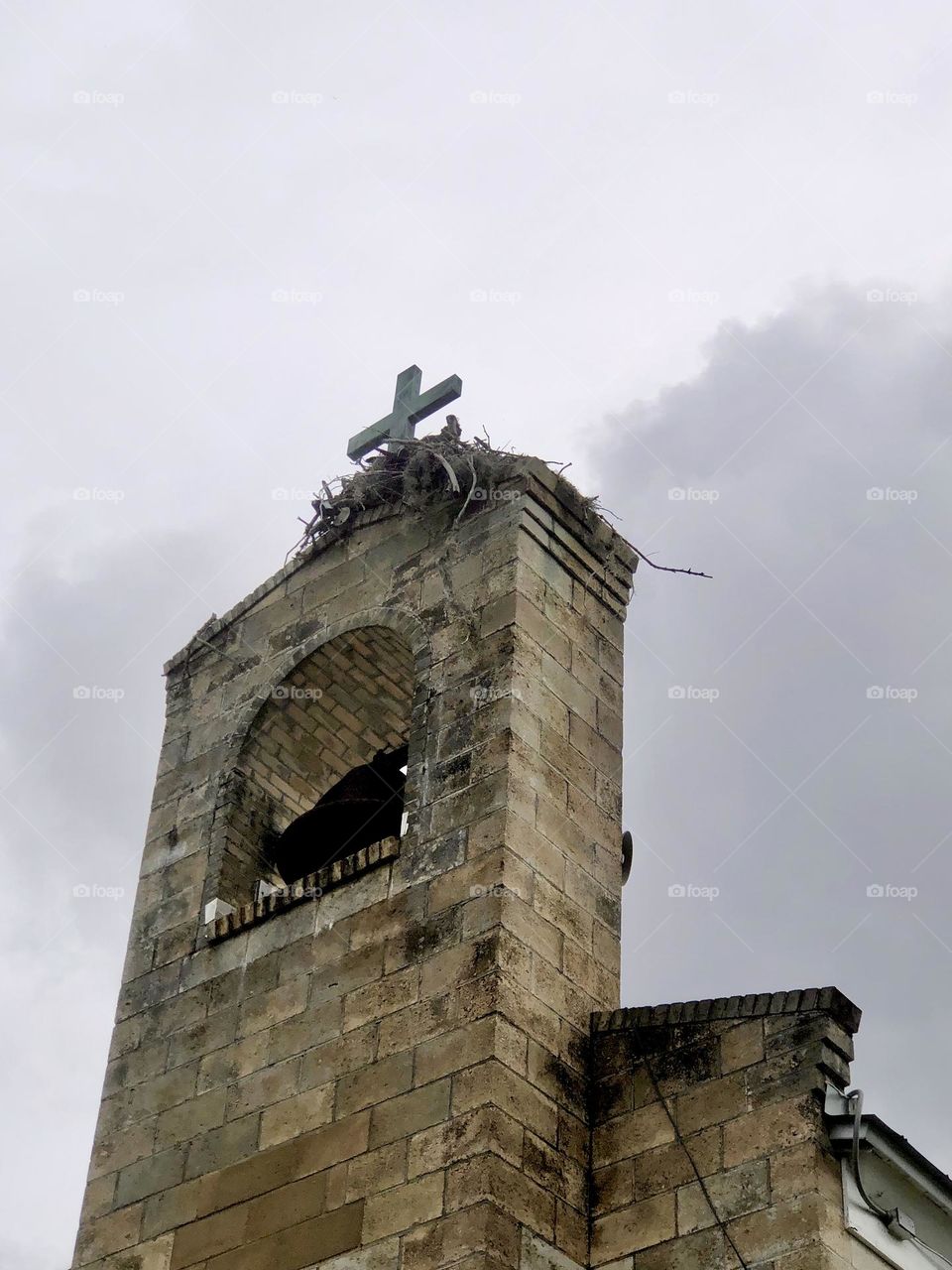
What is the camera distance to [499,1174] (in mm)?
8812

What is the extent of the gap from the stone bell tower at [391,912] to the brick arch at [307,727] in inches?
0.7

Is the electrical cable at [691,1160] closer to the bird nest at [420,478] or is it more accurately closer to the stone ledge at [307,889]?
the stone ledge at [307,889]

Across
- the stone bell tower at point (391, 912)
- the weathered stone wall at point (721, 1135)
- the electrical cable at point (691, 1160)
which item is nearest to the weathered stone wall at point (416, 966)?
the stone bell tower at point (391, 912)

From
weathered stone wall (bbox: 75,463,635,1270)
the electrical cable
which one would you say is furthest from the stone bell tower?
the electrical cable

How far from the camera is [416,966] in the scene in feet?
31.8

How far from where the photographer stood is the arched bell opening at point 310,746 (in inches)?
444

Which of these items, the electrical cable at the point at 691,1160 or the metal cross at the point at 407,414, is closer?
the electrical cable at the point at 691,1160

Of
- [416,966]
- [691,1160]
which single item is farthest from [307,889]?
[691,1160]

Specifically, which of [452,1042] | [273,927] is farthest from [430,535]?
[452,1042]

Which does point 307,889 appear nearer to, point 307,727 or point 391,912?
point 391,912

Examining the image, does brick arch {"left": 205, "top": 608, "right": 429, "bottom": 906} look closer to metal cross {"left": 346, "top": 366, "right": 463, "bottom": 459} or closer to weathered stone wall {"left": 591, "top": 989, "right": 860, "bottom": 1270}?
metal cross {"left": 346, "top": 366, "right": 463, "bottom": 459}

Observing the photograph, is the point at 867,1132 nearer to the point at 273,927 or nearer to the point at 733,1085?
the point at 733,1085

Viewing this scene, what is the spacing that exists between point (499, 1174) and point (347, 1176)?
83 centimetres

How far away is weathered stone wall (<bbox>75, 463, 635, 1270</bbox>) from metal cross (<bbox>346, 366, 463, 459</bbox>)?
893 mm
